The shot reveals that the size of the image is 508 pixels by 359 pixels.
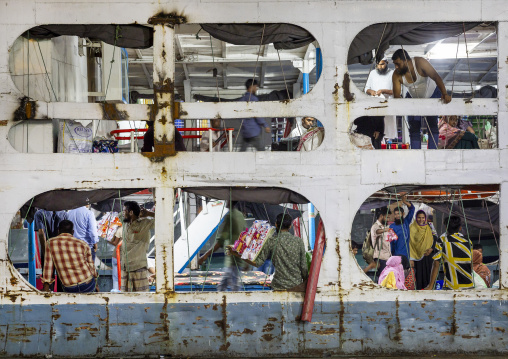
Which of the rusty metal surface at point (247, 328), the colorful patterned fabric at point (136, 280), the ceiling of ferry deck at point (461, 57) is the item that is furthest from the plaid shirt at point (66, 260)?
the ceiling of ferry deck at point (461, 57)

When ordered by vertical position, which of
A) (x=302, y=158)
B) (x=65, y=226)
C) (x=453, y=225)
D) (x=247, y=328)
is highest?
(x=302, y=158)

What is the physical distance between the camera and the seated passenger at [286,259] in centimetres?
839

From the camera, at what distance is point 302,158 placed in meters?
8.16

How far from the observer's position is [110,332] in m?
8.02

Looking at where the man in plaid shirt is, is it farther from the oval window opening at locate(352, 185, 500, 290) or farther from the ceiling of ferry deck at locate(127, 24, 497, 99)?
the ceiling of ferry deck at locate(127, 24, 497, 99)

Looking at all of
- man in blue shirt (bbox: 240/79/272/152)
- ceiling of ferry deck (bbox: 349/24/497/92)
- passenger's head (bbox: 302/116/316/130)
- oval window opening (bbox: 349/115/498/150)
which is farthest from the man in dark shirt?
ceiling of ferry deck (bbox: 349/24/497/92)

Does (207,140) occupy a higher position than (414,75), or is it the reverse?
(414,75)

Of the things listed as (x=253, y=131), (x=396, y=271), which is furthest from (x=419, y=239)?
(x=253, y=131)

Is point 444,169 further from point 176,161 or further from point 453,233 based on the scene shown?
point 176,161

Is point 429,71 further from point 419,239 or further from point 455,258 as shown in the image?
point 419,239

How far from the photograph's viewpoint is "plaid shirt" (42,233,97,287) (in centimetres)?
874

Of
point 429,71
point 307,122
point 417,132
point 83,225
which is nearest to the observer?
point 429,71

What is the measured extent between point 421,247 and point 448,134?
210 centimetres

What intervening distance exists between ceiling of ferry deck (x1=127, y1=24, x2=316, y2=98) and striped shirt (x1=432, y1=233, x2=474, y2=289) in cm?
588
